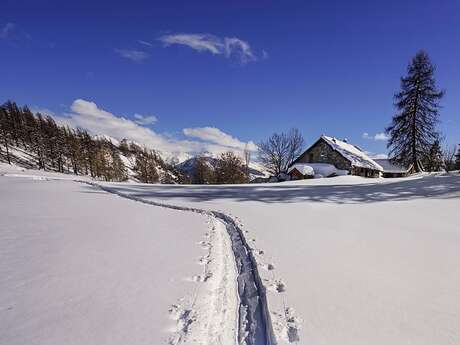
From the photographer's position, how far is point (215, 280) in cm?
381

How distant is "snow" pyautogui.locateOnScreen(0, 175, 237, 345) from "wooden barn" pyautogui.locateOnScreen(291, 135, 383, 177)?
3216cm

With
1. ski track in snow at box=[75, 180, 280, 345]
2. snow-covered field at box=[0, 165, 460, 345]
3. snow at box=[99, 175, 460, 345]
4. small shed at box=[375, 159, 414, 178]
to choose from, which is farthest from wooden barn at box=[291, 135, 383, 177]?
ski track in snow at box=[75, 180, 280, 345]

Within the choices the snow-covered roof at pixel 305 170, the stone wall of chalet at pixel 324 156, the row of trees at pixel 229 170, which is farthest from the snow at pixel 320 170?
the row of trees at pixel 229 170

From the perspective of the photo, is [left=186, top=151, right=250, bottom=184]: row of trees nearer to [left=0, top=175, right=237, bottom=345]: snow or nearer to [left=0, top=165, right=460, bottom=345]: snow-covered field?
[left=0, top=165, right=460, bottom=345]: snow-covered field

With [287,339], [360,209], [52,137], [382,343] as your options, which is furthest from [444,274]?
[52,137]

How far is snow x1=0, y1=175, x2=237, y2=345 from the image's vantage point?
2.48 meters

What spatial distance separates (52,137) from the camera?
6531 cm

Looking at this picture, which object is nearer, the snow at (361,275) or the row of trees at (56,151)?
the snow at (361,275)

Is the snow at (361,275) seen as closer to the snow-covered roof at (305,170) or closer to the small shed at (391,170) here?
the snow-covered roof at (305,170)

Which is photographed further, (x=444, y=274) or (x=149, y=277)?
(x=444, y=274)

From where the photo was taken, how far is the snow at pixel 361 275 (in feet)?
8.72

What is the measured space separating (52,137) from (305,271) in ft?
249

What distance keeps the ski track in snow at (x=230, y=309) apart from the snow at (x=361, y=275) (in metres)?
0.05

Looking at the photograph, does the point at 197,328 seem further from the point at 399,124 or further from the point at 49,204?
the point at 399,124
